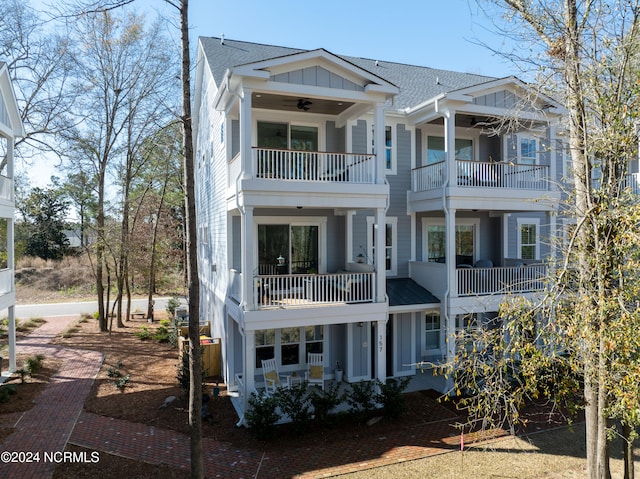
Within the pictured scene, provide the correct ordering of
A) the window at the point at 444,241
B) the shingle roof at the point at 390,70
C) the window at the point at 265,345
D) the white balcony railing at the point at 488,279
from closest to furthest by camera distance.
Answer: the window at the point at 265,345 → the white balcony railing at the point at 488,279 → the shingle roof at the point at 390,70 → the window at the point at 444,241

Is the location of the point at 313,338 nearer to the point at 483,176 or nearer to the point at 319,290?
the point at 319,290

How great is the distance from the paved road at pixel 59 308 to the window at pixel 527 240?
22.2m

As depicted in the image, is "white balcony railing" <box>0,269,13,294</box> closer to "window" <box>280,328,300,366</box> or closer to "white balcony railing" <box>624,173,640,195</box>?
"window" <box>280,328,300,366</box>

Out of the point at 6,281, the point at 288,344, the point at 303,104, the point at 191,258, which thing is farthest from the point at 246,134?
the point at 6,281

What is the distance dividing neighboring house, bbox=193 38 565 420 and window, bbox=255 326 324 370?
0.13ft

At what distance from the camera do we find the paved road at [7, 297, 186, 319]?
78.9ft

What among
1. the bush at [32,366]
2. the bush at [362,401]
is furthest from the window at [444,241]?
the bush at [32,366]

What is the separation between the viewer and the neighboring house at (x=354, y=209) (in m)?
10.1

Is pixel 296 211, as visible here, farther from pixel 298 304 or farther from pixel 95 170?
pixel 95 170

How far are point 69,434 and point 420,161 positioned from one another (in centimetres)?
1237

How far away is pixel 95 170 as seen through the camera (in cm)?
2150

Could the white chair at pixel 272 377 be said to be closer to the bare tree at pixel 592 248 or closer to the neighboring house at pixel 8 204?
the bare tree at pixel 592 248

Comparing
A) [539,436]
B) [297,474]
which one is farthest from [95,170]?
[539,436]

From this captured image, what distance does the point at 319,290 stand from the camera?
10625 millimetres
